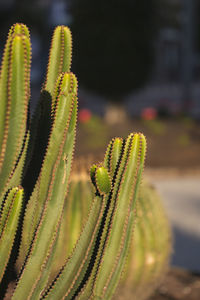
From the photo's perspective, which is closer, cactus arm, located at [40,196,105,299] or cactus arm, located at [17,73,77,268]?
cactus arm, located at [17,73,77,268]

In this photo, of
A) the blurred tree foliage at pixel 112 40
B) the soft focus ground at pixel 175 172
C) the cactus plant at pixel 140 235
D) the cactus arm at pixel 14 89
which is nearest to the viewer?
the cactus arm at pixel 14 89

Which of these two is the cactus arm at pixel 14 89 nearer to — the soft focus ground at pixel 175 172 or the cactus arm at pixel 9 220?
the cactus arm at pixel 9 220

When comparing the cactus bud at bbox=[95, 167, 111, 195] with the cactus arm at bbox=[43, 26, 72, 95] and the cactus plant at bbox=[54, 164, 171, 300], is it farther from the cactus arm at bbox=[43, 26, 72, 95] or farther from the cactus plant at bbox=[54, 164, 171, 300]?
the cactus plant at bbox=[54, 164, 171, 300]

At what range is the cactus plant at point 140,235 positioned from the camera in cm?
358

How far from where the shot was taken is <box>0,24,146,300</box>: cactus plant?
2.17 meters

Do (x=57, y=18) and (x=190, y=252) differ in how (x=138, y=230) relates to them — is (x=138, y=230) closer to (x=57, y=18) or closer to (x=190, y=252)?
(x=190, y=252)

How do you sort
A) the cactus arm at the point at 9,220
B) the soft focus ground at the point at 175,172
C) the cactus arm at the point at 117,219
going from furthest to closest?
the soft focus ground at the point at 175,172
the cactus arm at the point at 117,219
the cactus arm at the point at 9,220

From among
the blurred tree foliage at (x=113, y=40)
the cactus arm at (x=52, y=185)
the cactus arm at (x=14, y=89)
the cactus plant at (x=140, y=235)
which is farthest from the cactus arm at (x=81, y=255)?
the blurred tree foliage at (x=113, y=40)

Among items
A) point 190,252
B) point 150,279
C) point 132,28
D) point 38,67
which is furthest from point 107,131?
point 38,67

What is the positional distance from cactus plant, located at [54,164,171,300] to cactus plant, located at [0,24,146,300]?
3.39ft

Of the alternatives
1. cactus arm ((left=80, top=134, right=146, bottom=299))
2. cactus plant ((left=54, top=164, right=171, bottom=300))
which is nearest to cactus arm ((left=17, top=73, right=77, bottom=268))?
cactus arm ((left=80, top=134, right=146, bottom=299))

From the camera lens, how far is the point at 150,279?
377cm

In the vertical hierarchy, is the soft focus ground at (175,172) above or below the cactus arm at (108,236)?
above

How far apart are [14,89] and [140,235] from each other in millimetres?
1834
